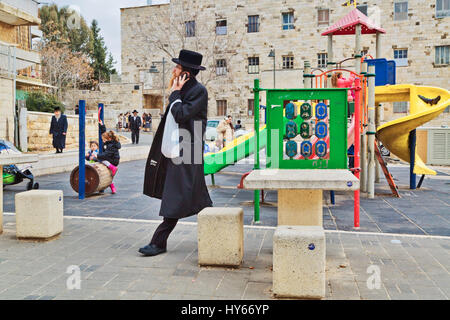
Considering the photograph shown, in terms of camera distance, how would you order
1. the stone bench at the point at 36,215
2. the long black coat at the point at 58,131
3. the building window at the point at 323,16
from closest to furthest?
the stone bench at the point at 36,215, the long black coat at the point at 58,131, the building window at the point at 323,16

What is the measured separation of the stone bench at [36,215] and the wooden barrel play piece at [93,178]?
3.16 m

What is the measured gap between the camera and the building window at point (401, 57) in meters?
35.2

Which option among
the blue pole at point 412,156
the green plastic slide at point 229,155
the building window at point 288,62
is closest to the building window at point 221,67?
the building window at point 288,62

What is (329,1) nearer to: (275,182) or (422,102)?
(422,102)

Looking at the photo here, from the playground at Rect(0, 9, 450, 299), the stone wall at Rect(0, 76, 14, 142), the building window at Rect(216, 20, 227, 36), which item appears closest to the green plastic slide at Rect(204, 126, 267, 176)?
the playground at Rect(0, 9, 450, 299)

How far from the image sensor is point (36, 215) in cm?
546

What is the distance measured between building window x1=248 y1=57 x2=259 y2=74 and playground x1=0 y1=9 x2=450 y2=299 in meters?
26.7

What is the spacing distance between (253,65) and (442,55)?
47.8 ft

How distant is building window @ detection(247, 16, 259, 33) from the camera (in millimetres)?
39041

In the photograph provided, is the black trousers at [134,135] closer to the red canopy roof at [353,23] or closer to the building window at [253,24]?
the red canopy roof at [353,23]

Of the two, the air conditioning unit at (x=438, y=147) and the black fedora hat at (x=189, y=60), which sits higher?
the black fedora hat at (x=189, y=60)

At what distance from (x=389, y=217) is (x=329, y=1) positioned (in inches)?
1306

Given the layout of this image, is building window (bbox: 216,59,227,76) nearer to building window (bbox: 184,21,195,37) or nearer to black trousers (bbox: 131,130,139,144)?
building window (bbox: 184,21,195,37)
